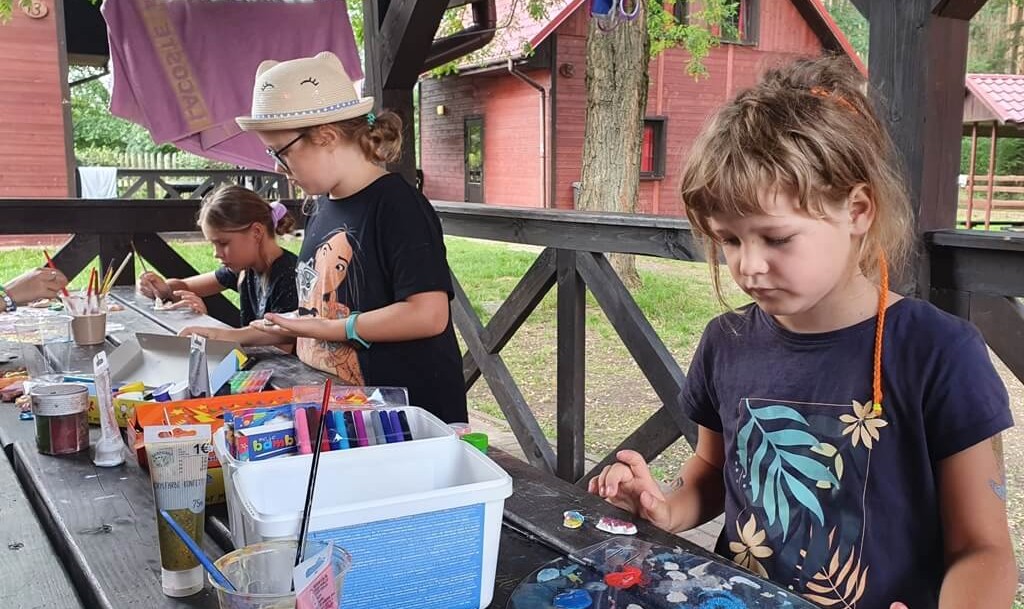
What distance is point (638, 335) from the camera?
3.16 m

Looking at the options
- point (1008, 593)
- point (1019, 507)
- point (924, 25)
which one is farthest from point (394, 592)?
point (1019, 507)

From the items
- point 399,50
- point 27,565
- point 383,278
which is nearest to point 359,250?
point 383,278

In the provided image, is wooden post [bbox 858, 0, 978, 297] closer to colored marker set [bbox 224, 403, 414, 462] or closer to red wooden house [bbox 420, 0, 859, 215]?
colored marker set [bbox 224, 403, 414, 462]

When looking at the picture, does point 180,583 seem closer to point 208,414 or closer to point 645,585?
point 208,414

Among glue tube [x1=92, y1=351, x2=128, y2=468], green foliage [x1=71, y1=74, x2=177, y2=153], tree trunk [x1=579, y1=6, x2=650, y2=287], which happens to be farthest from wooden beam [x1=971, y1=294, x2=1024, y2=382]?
green foliage [x1=71, y1=74, x2=177, y2=153]

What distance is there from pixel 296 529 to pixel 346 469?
0.18 m

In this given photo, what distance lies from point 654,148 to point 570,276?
12.5 metres

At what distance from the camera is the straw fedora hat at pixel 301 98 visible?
217 centimetres

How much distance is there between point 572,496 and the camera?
1451mm

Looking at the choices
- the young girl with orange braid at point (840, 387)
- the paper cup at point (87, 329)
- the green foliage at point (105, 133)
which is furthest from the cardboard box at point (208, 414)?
the green foliage at point (105, 133)

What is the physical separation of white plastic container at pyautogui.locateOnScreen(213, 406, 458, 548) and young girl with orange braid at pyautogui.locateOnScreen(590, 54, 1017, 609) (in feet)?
0.92

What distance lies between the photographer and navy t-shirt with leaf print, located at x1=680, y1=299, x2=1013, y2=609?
3.72ft

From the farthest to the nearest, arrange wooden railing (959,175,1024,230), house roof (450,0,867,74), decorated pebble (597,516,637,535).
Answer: wooden railing (959,175,1024,230)
house roof (450,0,867,74)
decorated pebble (597,516,637,535)

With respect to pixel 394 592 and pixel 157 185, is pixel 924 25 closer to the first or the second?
pixel 394 592
